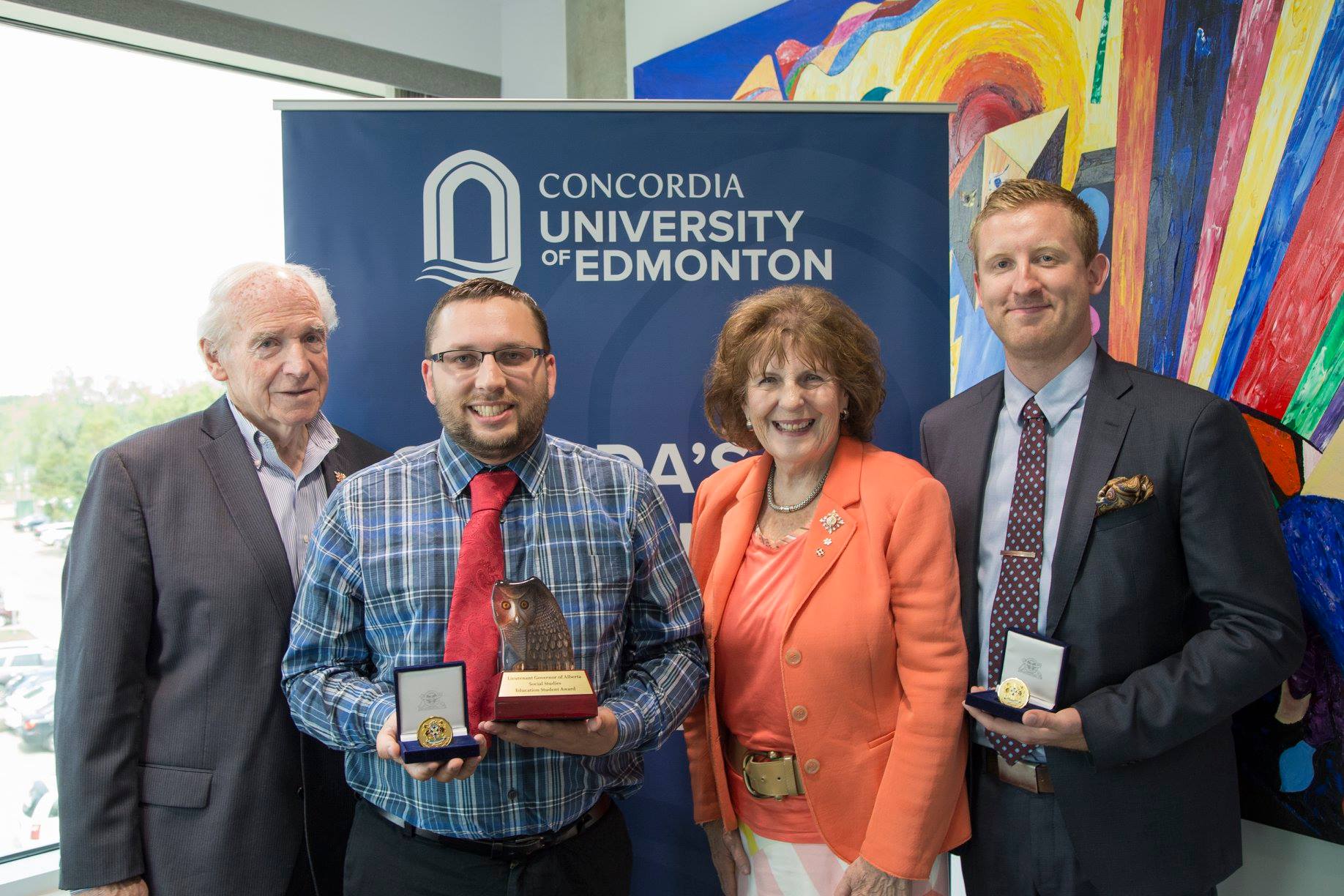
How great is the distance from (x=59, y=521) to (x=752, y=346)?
350 cm

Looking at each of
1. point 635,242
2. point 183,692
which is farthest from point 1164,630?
point 183,692

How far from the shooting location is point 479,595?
5.76 ft

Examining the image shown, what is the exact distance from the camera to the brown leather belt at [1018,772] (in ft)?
6.56

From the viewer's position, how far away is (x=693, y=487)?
9.30 ft

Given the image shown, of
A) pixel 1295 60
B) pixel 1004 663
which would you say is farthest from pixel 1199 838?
pixel 1295 60

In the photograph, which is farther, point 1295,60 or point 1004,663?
point 1295,60

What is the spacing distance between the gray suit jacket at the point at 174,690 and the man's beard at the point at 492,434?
1.84 feet

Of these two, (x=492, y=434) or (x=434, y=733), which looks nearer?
(x=434, y=733)

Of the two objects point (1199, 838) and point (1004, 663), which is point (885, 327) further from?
point (1199, 838)

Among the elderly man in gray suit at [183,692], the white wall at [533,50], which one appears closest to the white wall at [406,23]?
the white wall at [533,50]

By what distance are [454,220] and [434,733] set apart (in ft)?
5.48

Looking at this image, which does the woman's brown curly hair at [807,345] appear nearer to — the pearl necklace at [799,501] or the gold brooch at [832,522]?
the pearl necklace at [799,501]

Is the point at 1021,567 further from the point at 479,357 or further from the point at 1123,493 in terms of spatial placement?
the point at 479,357

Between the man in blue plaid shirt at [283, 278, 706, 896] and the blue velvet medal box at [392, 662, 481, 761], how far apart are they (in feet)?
0.53
